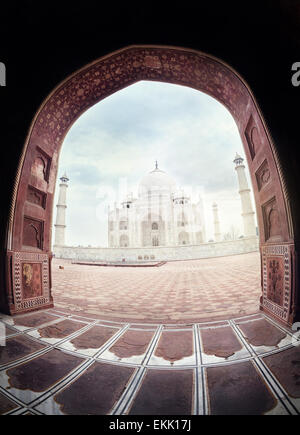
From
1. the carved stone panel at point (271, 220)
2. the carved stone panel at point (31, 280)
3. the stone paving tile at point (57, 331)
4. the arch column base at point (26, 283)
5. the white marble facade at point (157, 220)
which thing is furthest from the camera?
the white marble facade at point (157, 220)

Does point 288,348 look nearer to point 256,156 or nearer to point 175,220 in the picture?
point 256,156

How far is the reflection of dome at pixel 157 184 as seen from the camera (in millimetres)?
29438

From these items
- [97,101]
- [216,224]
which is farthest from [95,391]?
[216,224]

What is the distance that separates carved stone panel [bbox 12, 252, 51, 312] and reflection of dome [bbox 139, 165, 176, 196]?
2700 centimetres

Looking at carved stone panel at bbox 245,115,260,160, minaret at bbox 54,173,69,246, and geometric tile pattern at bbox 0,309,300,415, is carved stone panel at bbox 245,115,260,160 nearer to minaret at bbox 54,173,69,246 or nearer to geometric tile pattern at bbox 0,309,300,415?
geometric tile pattern at bbox 0,309,300,415

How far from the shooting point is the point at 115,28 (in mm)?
2146

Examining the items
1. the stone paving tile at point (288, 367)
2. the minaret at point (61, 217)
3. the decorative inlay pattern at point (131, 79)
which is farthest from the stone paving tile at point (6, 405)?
the minaret at point (61, 217)

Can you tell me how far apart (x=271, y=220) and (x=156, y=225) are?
2548cm

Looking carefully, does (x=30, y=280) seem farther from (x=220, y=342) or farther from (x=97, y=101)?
(x=97, y=101)

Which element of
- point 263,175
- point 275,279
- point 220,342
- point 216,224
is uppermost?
point 216,224

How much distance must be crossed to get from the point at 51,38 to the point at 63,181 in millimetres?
26112

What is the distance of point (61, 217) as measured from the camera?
24.2m

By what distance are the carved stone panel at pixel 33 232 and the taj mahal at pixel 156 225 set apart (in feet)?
58.3

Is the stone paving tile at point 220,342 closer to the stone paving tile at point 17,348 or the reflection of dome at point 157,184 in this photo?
the stone paving tile at point 17,348
